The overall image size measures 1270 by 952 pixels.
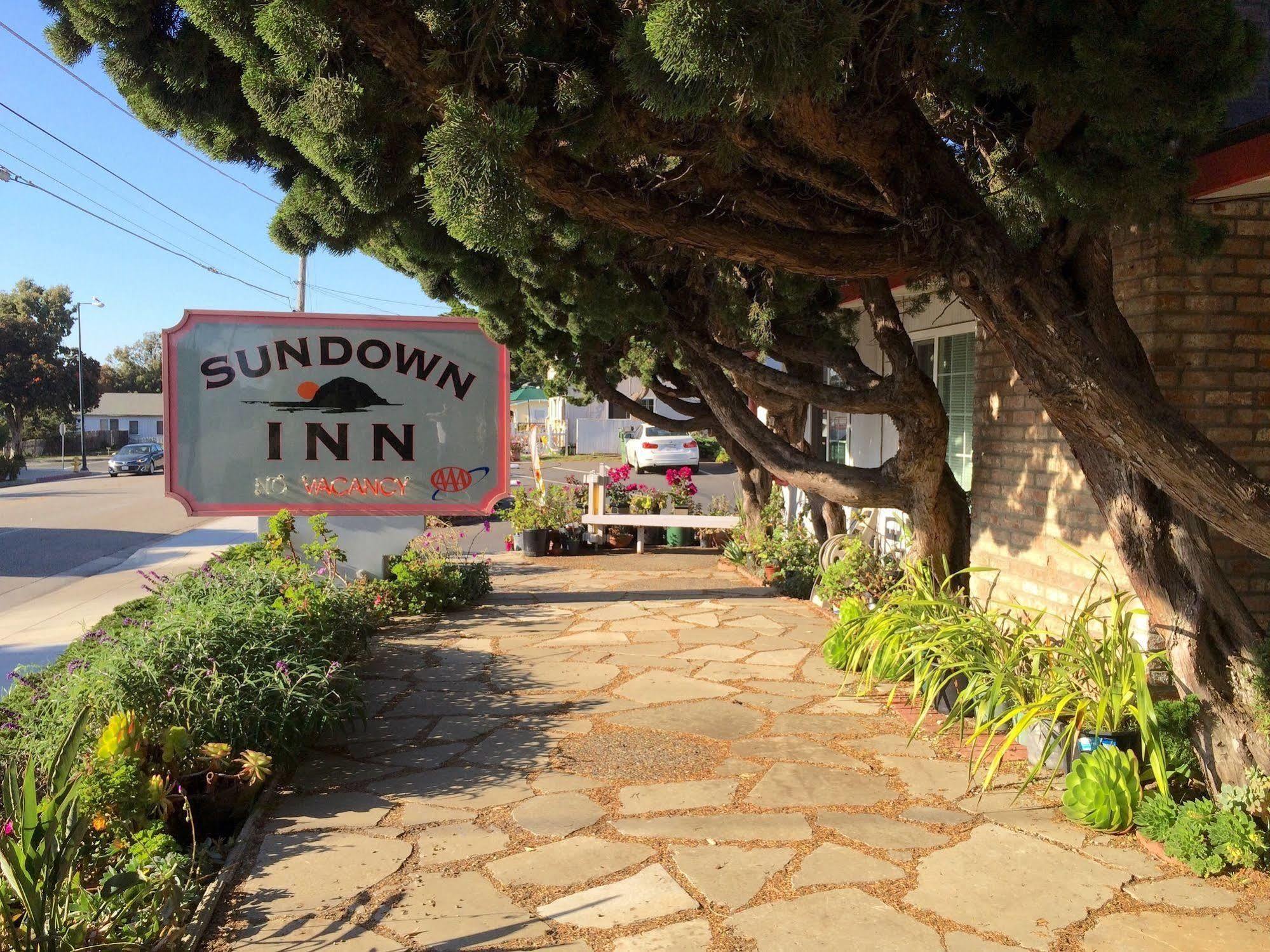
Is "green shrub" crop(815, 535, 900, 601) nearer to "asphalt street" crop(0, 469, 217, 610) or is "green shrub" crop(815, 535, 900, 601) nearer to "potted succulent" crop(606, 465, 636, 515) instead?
"potted succulent" crop(606, 465, 636, 515)

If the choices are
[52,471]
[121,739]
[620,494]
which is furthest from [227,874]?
[52,471]

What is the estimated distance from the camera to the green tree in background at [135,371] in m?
84.9

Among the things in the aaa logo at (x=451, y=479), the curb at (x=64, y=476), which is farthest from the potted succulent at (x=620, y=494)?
the curb at (x=64, y=476)

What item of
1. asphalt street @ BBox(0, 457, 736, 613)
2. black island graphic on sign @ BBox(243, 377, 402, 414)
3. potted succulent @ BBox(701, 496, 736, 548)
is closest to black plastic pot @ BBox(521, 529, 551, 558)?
asphalt street @ BBox(0, 457, 736, 613)

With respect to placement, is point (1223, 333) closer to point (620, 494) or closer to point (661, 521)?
point (661, 521)

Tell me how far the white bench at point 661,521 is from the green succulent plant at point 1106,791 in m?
9.12

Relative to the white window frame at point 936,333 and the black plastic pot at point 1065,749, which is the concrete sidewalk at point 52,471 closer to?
the white window frame at point 936,333

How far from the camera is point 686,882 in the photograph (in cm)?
365

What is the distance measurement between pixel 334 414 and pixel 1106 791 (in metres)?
7.31

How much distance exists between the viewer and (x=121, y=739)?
4.03 metres

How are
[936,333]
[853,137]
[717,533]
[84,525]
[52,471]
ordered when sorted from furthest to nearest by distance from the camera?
[52,471], [84,525], [717,533], [936,333], [853,137]

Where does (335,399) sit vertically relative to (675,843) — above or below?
above

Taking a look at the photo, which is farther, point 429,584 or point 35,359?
point 35,359

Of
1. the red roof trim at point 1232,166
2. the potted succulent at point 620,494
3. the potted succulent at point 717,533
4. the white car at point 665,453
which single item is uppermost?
the red roof trim at point 1232,166
